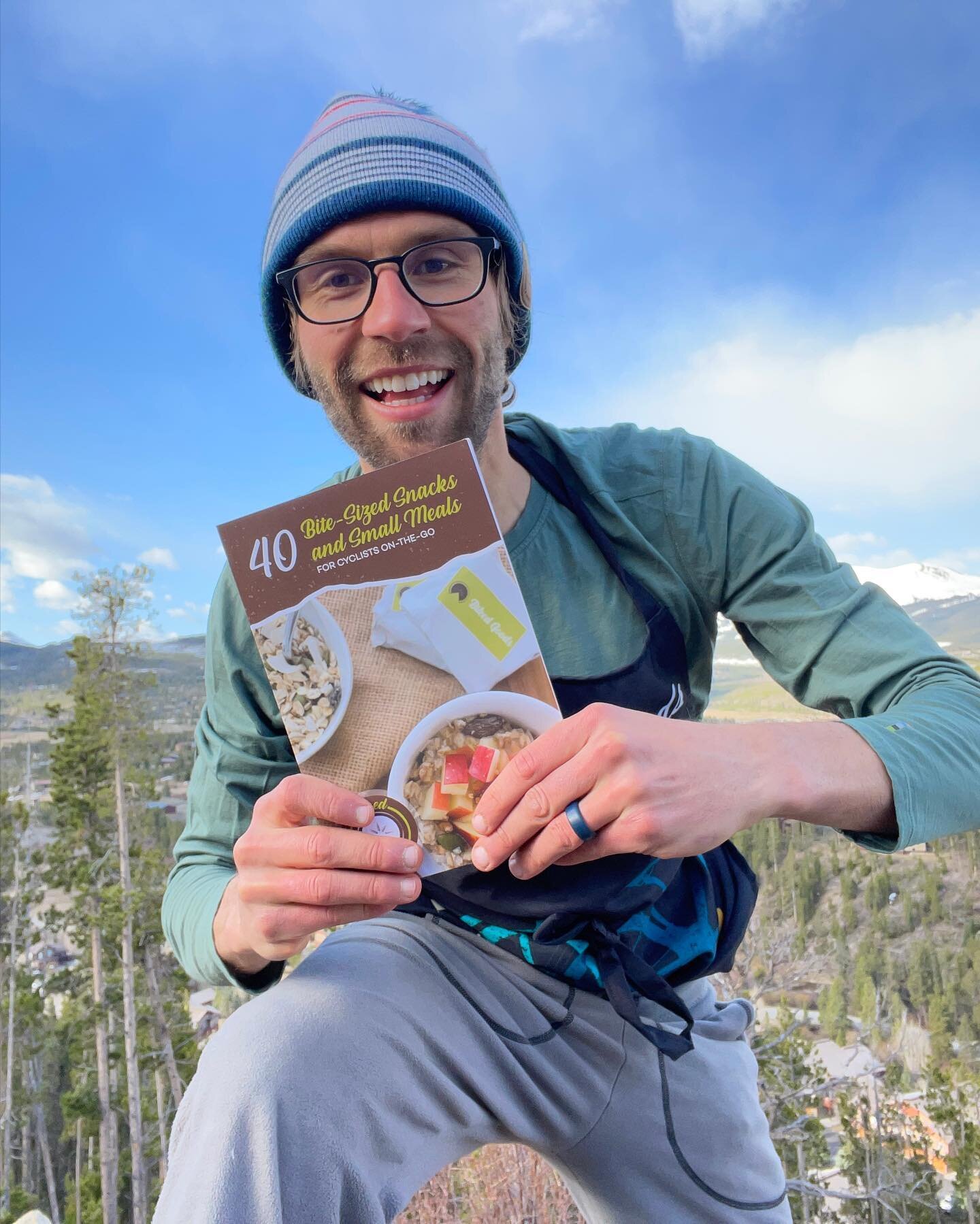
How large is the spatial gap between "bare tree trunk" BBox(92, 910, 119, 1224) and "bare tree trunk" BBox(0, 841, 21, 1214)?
2.32 meters

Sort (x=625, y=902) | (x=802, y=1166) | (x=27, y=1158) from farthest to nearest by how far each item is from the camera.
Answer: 1. (x=27, y=1158)
2. (x=802, y=1166)
3. (x=625, y=902)

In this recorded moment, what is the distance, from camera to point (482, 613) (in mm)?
1131

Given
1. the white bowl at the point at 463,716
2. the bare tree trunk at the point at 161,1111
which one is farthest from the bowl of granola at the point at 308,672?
the bare tree trunk at the point at 161,1111

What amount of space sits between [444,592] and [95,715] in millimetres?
17345

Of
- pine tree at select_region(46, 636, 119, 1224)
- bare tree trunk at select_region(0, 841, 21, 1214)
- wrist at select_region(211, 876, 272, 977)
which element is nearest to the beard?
wrist at select_region(211, 876, 272, 977)

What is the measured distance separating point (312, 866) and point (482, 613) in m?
0.42

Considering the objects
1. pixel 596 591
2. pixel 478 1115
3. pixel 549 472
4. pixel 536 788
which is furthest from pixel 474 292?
pixel 478 1115

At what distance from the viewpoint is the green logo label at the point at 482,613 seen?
1125 mm

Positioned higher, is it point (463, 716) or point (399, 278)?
point (399, 278)

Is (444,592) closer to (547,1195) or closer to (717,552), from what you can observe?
(717,552)

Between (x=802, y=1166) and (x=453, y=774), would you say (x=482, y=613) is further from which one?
(x=802, y=1166)

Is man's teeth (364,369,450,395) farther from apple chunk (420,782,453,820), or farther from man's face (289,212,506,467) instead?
apple chunk (420,782,453,820)

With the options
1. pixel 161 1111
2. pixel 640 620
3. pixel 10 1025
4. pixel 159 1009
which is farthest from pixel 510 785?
pixel 10 1025

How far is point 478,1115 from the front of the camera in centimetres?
120
